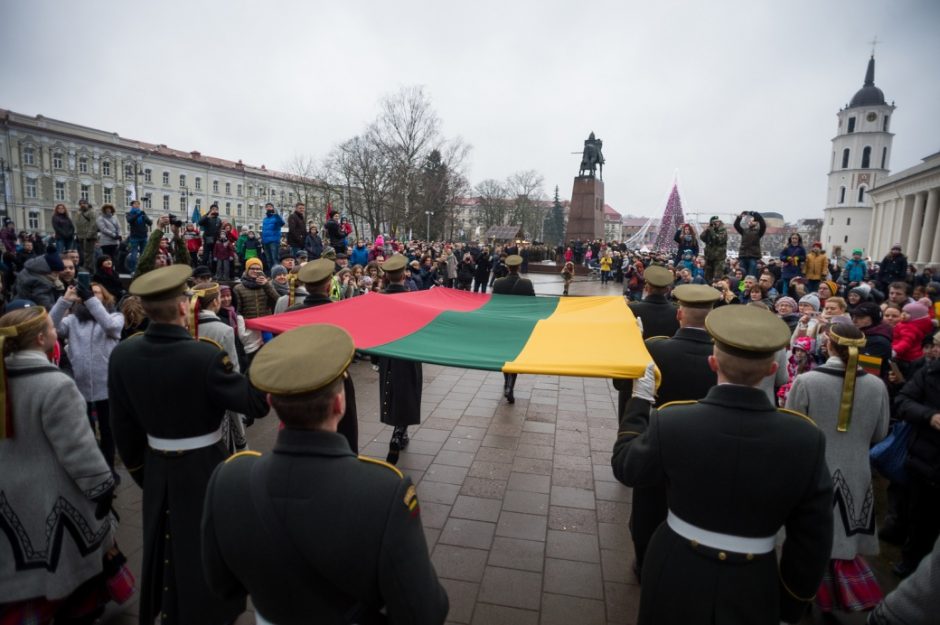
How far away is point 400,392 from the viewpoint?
493cm

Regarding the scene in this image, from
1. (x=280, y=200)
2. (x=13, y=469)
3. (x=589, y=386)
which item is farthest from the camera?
(x=280, y=200)

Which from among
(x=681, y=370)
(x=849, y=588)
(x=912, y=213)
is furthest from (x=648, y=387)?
(x=912, y=213)

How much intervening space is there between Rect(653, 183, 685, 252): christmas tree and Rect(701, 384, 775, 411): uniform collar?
2075 cm

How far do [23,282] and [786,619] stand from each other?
25.6 feet

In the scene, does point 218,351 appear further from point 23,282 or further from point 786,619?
point 23,282

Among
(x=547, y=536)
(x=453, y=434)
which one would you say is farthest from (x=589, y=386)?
(x=547, y=536)

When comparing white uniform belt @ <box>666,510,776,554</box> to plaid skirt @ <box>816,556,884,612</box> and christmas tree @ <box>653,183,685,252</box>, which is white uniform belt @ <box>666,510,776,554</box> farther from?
christmas tree @ <box>653,183,685,252</box>

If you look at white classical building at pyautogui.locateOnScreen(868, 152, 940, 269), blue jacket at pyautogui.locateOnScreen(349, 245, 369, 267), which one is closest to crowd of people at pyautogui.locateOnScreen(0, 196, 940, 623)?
blue jacket at pyautogui.locateOnScreen(349, 245, 369, 267)

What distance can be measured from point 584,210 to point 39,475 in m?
29.1

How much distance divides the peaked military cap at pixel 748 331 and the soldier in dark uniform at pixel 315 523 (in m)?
1.21

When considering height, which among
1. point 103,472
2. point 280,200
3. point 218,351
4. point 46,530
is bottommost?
point 46,530

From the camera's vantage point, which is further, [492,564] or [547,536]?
[547,536]

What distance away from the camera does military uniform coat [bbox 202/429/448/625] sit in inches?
53.2

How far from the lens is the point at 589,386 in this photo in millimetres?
7879
